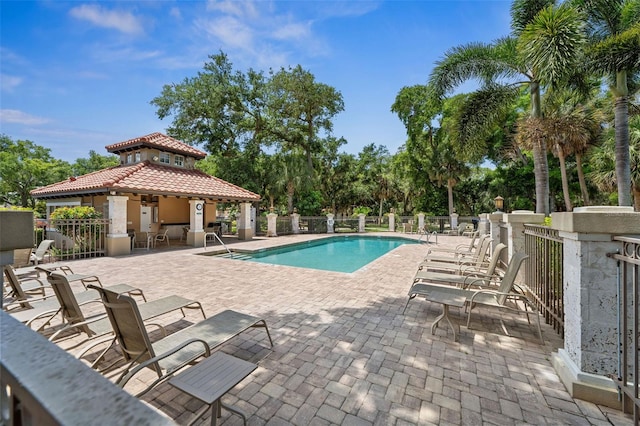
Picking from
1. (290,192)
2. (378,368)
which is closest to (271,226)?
(290,192)

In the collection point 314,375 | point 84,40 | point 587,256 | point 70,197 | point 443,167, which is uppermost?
point 84,40

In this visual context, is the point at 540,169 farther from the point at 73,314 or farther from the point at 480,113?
the point at 73,314

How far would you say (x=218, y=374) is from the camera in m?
2.40

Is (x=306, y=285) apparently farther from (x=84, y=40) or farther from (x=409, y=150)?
(x=409, y=150)

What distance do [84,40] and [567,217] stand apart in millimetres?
15118

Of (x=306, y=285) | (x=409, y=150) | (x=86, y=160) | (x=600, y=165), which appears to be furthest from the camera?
(x=86, y=160)

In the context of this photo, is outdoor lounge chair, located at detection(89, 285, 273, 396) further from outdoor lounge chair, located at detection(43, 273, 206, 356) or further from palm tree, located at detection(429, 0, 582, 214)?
palm tree, located at detection(429, 0, 582, 214)

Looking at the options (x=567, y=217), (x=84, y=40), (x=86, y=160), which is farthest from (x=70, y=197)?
(x=86, y=160)

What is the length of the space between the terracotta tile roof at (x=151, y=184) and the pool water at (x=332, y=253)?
4.69 m

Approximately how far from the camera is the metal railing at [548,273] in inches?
169

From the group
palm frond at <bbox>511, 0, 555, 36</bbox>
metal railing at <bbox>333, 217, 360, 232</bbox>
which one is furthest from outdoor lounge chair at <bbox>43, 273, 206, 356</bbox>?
metal railing at <bbox>333, 217, 360, 232</bbox>

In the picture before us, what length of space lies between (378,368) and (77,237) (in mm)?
13197

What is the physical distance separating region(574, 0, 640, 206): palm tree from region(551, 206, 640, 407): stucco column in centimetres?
1113

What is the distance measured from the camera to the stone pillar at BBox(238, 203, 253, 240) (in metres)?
18.6
